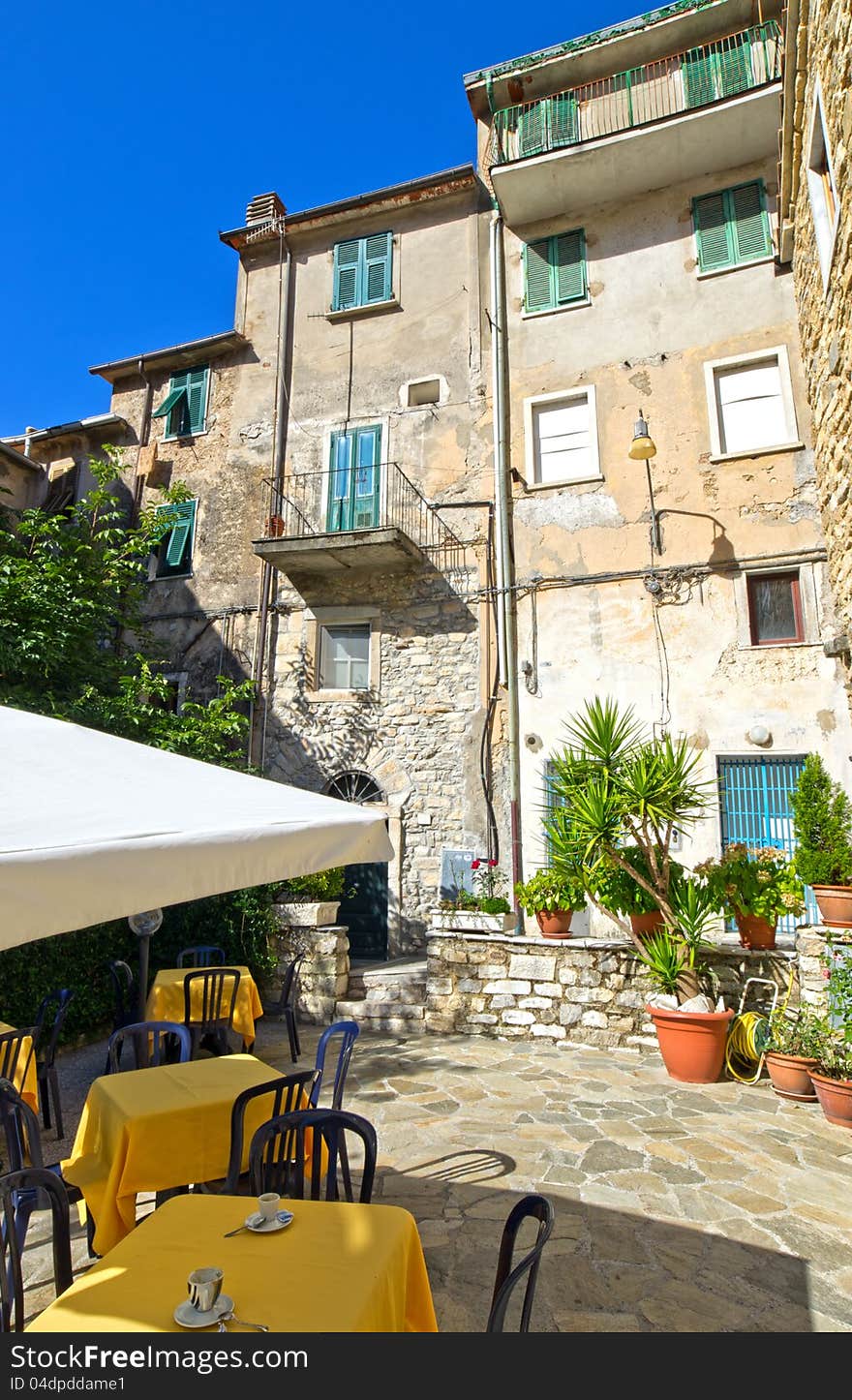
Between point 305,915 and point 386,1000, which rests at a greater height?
point 305,915

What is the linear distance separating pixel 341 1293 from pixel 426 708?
915cm

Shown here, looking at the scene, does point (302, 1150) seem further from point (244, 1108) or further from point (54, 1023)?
point (54, 1023)

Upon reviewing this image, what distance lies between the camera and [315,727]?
11.6m

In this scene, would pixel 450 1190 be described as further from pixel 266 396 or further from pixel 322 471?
pixel 266 396

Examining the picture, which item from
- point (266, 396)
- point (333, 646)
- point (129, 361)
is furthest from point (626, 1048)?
point (129, 361)

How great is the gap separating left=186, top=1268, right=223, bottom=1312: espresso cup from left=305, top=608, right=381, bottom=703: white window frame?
9529 millimetres

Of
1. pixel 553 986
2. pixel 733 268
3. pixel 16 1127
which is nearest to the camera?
pixel 16 1127

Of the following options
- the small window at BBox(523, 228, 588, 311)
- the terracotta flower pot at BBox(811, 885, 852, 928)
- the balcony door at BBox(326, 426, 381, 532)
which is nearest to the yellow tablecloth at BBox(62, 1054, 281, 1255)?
the terracotta flower pot at BBox(811, 885, 852, 928)

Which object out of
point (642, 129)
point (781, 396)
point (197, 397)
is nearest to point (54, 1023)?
point (781, 396)

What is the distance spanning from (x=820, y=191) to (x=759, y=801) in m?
6.20

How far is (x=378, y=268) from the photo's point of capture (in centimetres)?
1270

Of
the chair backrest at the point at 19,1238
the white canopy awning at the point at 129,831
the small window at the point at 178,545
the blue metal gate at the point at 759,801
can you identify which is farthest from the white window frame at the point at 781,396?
the chair backrest at the point at 19,1238

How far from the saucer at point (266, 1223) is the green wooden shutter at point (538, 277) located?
39.4 ft

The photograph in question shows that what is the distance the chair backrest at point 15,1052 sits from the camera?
4258 millimetres
